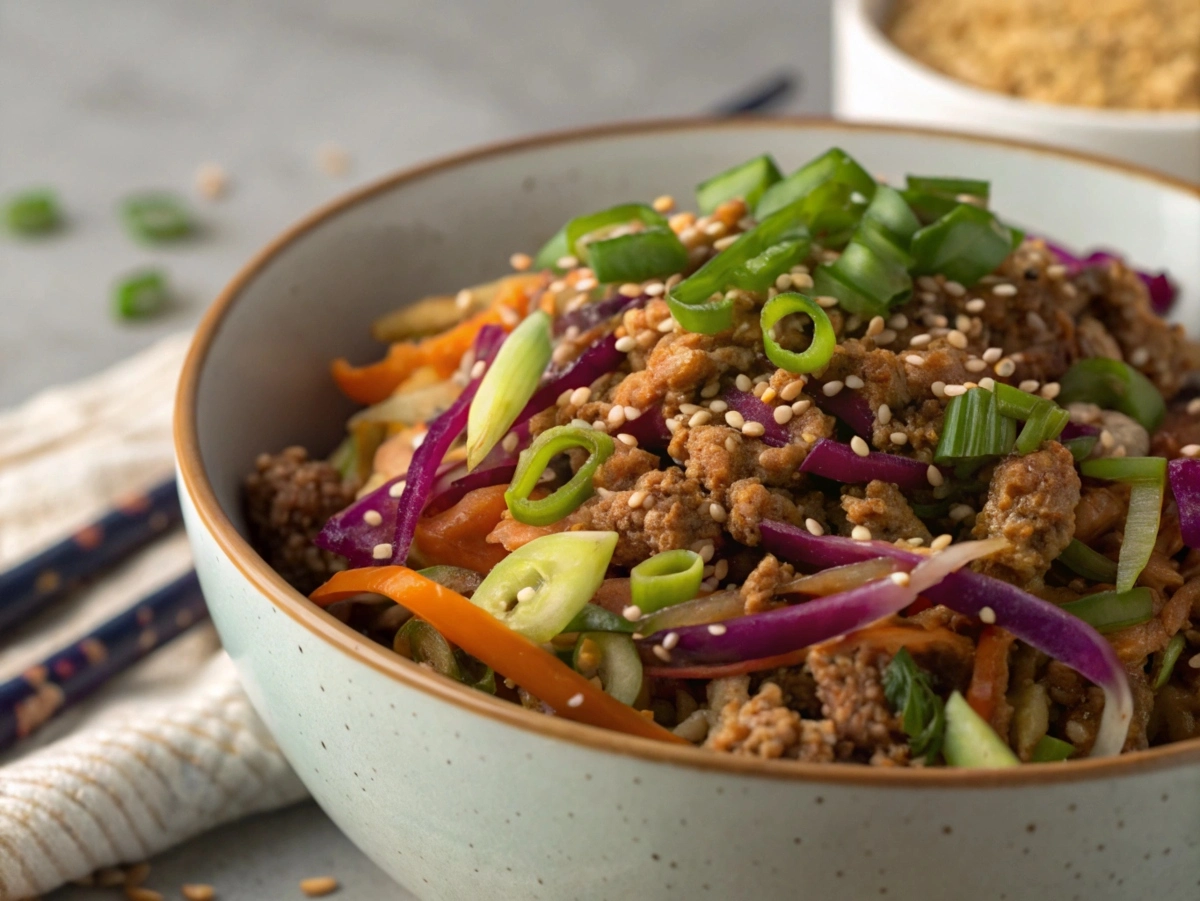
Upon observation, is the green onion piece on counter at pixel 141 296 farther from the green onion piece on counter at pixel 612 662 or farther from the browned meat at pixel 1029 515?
the browned meat at pixel 1029 515

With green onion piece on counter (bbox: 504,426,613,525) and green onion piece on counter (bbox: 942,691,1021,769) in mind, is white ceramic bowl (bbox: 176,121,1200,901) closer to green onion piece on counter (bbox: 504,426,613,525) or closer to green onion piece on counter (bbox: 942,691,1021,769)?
green onion piece on counter (bbox: 942,691,1021,769)

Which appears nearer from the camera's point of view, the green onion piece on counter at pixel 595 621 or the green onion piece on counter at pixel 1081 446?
the green onion piece on counter at pixel 595 621

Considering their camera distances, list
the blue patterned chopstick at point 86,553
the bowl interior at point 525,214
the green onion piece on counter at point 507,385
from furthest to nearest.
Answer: the blue patterned chopstick at point 86,553
the bowl interior at point 525,214
the green onion piece on counter at point 507,385

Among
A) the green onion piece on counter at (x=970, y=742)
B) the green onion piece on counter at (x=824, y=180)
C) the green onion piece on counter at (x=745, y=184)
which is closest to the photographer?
the green onion piece on counter at (x=970, y=742)

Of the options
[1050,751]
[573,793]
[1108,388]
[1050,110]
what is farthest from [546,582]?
[1050,110]

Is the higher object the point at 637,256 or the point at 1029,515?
the point at 637,256

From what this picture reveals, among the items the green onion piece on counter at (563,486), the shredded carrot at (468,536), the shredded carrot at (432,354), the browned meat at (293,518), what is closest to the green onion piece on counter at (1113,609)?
the green onion piece on counter at (563,486)

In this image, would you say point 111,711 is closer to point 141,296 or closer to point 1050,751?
point 1050,751
